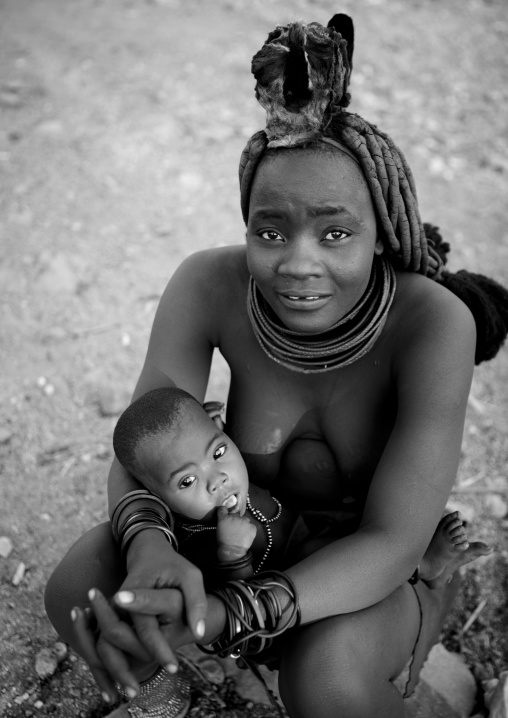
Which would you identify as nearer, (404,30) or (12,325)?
(12,325)

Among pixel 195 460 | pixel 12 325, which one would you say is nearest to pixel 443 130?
pixel 12 325

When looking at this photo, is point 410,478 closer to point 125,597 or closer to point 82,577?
point 125,597

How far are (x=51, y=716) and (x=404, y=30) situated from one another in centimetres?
614

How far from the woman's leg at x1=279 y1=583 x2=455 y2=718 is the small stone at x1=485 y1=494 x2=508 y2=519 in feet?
4.06

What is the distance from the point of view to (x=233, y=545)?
1938 millimetres

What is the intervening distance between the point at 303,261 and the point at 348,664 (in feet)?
3.31

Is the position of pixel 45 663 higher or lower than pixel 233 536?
lower

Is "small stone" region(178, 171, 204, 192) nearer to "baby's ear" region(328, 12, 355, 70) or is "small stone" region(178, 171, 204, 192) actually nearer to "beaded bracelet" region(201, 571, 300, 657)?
"baby's ear" region(328, 12, 355, 70)

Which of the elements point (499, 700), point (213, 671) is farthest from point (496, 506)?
point (213, 671)

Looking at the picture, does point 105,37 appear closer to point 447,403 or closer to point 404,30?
point 404,30

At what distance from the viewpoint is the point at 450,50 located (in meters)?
6.38

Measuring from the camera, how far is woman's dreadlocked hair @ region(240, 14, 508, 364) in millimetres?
1837

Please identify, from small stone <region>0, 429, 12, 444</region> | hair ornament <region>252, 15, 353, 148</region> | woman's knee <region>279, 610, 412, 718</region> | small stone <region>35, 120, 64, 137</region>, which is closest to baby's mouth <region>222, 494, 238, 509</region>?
woman's knee <region>279, 610, 412, 718</region>

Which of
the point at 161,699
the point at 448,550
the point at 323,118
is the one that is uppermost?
the point at 323,118
